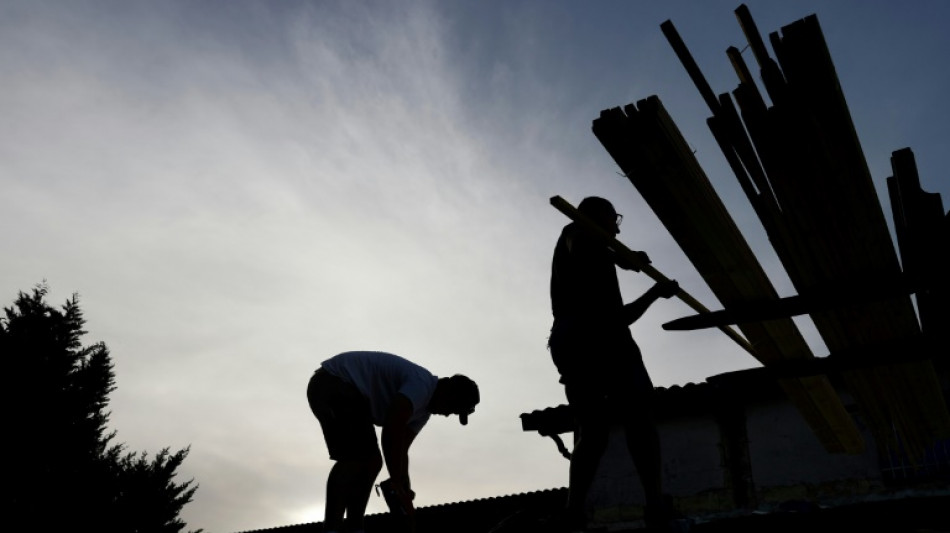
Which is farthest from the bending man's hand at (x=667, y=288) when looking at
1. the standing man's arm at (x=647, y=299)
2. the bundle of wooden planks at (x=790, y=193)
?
the bundle of wooden planks at (x=790, y=193)

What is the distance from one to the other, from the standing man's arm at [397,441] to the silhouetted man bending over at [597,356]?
3.50ft

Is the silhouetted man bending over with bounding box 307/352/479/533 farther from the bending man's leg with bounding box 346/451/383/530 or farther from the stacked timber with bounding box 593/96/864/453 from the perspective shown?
the stacked timber with bounding box 593/96/864/453

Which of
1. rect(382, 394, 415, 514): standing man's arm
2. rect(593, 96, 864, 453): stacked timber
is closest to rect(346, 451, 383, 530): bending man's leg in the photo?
rect(382, 394, 415, 514): standing man's arm

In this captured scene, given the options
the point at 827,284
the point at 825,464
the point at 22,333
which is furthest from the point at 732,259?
the point at 22,333

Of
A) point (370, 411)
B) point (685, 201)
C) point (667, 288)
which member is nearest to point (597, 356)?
point (667, 288)

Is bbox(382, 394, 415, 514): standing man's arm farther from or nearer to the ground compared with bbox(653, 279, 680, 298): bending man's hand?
nearer to the ground

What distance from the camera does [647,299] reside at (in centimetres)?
328

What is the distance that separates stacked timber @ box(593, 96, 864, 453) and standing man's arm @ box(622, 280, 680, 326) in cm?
33

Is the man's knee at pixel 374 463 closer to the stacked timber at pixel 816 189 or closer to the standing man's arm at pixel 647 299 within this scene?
the standing man's arm at pixel 647 299

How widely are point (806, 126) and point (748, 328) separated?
1.09m

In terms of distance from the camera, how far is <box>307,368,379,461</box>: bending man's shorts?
4254mm

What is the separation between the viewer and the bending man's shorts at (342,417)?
4.25m

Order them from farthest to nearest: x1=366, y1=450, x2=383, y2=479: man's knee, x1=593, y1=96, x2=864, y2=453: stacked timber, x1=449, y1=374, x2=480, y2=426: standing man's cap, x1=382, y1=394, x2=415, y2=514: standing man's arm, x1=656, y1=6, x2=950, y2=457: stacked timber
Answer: x1=449, y1=374, x2=480, y2=426: standing man's cap, x1=366, y1=450, x2=383, y2=479: man's knee, x1=382, y1=394, x2=415, y2=514: standing man's arm, x1=593, y1=96, x2=864, y2=453: stacked timber, x1=656, y1=6, x2=950, y2=457: stacked timber

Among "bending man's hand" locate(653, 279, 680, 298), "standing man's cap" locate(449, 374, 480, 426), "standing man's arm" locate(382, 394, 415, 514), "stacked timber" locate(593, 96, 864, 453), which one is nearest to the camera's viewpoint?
"stacked timber" locate(593, 96, 864, 453)
